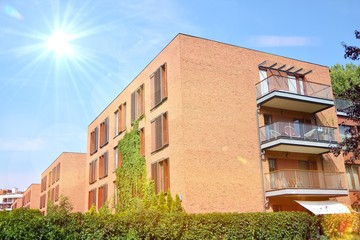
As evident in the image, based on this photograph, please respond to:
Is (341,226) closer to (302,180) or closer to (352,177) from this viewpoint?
(302,180)

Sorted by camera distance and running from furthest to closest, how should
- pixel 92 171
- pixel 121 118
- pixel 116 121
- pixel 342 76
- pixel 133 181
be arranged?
Answer: pixel 342 76, pixel 92 171, pixel 116 121, pixel 121 118, pixel 133 181

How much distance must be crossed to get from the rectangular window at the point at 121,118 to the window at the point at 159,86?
6323mm

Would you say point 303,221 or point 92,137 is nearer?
point 303,221

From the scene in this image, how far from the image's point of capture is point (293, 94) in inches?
1021

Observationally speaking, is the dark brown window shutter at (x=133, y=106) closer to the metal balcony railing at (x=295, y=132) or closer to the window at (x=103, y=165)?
the window at (x=103, y=165)

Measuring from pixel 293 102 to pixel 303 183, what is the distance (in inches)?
226

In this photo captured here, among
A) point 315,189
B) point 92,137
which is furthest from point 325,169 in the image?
point 92,137

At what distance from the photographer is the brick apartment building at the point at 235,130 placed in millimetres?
23219

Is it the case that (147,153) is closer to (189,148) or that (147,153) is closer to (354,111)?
(189,148)

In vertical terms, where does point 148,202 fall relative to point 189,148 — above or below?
below

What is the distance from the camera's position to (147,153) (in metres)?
28.0

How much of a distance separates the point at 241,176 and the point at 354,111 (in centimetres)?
921

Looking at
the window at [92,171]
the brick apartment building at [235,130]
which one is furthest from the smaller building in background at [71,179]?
the brick apartment building at [235,130]

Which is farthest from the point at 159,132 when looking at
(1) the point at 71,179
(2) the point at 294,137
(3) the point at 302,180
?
(1) the point at 71,179
